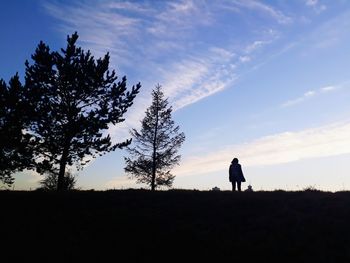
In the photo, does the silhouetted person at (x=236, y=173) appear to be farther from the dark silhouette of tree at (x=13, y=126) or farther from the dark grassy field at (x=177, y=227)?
the dark silhouette of tree at (x=13, y=126)

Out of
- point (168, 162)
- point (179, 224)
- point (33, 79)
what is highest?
point (33, 79)

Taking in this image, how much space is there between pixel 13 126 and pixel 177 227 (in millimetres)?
17743

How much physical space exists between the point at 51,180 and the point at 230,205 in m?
41.9

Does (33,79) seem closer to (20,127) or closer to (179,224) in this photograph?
(20,127)

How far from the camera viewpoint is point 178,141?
124 feet

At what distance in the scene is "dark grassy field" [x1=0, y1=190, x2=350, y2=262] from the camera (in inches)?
480

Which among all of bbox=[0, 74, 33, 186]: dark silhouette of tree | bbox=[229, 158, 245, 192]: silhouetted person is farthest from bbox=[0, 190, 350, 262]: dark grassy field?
bbox=[0, 74, 33, 186]: dark silhouette of tree

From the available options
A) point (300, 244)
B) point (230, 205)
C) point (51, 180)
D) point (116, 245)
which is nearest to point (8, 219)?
point (116, 245)

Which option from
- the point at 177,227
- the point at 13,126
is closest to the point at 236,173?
the point at 177,227

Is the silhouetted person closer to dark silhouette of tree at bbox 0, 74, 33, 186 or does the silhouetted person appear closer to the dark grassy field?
the dark grassy field

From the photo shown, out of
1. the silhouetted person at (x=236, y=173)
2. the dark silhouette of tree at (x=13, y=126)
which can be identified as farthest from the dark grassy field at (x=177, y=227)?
the dark silhouette of tree at (x=13, y=126)

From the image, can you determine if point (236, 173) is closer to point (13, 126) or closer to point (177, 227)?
point (177, 227)

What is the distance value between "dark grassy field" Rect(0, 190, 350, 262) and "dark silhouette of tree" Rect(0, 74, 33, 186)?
28.1 ft

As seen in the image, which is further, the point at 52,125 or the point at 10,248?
the point at 52,125
